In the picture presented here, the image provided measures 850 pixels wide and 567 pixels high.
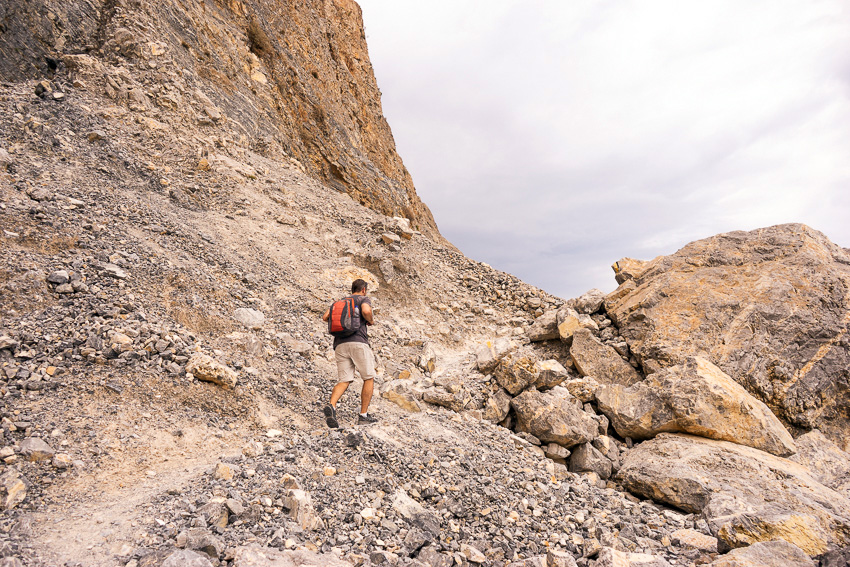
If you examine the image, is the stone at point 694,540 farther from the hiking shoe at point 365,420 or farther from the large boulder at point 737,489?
the hiking shoe at point 365,420

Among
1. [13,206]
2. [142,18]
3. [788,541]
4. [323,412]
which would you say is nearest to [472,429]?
[323,412]

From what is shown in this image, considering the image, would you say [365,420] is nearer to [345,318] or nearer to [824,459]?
[345,318]

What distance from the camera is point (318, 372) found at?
570 centimetres

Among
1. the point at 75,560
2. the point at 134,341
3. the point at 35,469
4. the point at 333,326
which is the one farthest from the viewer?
the point at 333,326

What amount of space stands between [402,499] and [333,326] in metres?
2.04

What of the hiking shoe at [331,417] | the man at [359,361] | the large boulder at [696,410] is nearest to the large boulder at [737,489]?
the large boulder at [696,410]

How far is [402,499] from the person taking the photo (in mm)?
3703

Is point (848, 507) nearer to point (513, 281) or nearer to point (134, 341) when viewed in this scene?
point (513, 281)

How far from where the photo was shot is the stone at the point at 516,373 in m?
6.33

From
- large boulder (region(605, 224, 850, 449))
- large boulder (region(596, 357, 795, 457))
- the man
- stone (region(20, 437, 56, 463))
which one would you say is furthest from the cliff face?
large boulder (region(605, 224, 850, 449))

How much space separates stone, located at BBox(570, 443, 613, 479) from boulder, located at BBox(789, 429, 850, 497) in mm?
2663

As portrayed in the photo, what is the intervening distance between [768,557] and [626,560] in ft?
3.20

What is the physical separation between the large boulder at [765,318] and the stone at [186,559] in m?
6.81

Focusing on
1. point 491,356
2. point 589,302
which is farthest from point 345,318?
point 589,302
